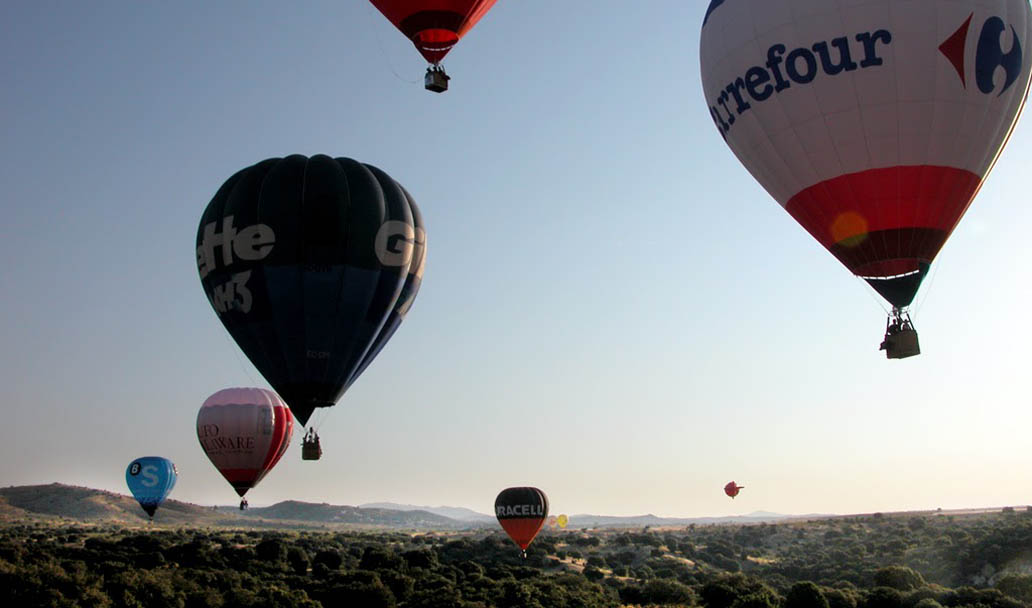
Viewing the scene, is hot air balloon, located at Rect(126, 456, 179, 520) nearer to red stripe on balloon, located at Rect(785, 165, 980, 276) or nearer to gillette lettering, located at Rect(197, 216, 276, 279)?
gillette lettering, located at Rect(197, 216, 276, 279)

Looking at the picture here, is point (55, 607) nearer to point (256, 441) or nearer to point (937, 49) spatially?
point (256, 441)

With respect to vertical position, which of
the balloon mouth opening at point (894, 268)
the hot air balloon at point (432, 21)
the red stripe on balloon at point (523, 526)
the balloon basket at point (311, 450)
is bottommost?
the red stripe on balloon at point (523, 526)

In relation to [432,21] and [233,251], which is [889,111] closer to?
[432,21]

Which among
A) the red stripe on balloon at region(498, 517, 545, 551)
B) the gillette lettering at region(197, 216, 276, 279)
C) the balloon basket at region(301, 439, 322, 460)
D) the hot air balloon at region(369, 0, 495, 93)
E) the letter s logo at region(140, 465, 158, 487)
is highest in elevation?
the hot air balloon at region(369, 0, 495, 93)

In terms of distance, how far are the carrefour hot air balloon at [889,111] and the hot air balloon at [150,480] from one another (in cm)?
6538

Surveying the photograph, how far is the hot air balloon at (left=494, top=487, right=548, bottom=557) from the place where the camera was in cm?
6109

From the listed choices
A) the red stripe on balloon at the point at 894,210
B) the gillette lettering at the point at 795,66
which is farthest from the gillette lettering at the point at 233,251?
the red stripe on balloon at the point at 894,210

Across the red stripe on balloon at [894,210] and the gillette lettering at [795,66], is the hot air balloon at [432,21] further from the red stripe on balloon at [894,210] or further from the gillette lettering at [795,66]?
the red stripe on balloon at [894,210]

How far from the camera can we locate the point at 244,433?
1988 inches

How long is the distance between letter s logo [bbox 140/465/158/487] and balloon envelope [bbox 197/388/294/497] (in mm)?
26999

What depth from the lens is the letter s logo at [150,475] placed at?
75.9 meters

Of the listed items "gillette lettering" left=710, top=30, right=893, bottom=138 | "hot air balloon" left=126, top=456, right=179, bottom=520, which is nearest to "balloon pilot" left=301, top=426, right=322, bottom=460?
"gillette lettering" left=710, top=30, right=893, bottom=138

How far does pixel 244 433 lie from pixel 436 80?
3069 cm

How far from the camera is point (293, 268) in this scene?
29.0 metres
